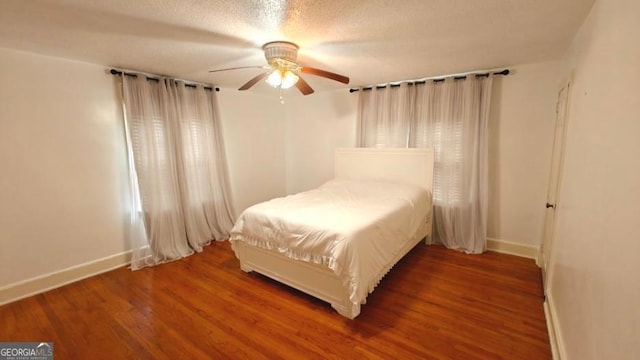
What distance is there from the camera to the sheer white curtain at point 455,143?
10.8 feet

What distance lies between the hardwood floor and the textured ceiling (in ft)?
7.52

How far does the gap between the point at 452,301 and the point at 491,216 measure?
1598mm

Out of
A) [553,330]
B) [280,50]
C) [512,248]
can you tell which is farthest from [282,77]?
[512,248]

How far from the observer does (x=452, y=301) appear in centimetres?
240

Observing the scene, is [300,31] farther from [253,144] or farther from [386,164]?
[253,144]

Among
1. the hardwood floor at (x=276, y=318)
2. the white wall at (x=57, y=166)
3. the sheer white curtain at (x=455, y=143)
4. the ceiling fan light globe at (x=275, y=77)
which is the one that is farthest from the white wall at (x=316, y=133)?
Result: the white wall at (x=57, y=166)

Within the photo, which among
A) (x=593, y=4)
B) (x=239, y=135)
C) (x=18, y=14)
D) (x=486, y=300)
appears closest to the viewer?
(x=593, y=4)

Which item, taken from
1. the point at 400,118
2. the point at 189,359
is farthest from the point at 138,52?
the point at 400,118

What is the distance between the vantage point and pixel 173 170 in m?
3.45

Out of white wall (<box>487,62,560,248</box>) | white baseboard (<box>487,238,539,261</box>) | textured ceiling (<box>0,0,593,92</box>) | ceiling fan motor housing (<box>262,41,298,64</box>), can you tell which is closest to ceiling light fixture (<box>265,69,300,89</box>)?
ceiling fan motor housing (<box>262,41,298,64</box>)

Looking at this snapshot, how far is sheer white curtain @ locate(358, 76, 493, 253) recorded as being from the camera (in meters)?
3.29

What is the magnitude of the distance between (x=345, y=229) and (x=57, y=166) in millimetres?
2981

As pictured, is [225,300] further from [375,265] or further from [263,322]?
[375,265]

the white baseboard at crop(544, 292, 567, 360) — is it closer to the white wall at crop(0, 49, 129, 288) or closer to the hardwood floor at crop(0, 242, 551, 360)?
the hardwood floor at crop(0, 242, 551, 360)
